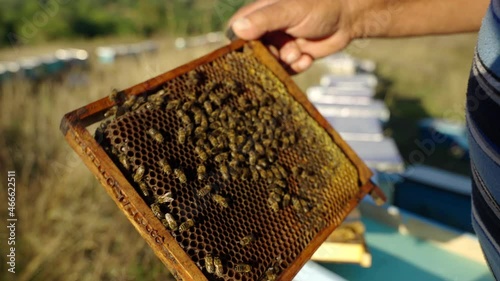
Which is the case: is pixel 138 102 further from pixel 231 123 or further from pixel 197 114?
pixel 231 123

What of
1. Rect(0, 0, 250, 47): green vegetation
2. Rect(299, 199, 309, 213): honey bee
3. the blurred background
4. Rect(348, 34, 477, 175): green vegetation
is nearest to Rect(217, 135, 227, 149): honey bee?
Rect(299, 199, 309, 213): honey bee

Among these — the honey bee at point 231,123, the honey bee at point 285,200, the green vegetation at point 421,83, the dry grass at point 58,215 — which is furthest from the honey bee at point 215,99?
the green vegetation at point 421,83

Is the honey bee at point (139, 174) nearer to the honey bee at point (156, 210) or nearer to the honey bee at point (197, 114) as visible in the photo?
the honey bee at point (156, 210)

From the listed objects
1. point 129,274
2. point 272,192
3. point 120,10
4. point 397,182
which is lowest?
point 397,182

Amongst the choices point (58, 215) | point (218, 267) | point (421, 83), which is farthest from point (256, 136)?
point (421, 83)

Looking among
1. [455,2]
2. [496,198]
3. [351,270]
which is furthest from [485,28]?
[351,270]

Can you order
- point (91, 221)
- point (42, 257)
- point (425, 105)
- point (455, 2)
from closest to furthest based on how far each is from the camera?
point (455, 2) → point (42, 257) → point (91, 221) → point (425, 105)

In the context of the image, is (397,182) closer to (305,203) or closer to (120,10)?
(305,203)
